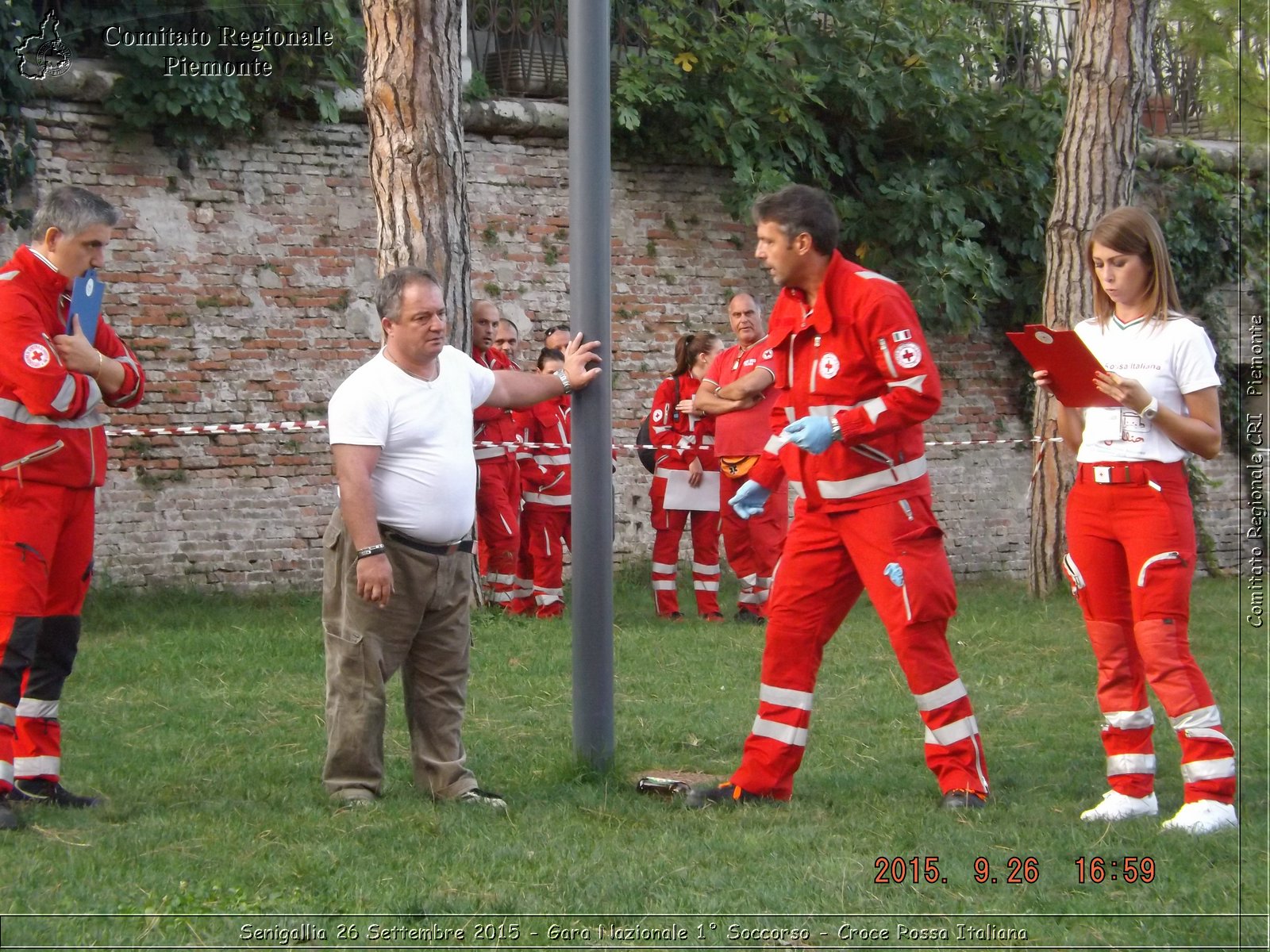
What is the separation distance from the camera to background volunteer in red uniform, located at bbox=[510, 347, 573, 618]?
11250 millimetres

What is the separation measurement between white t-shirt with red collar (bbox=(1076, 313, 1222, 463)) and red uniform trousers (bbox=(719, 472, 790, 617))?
5.77 meters

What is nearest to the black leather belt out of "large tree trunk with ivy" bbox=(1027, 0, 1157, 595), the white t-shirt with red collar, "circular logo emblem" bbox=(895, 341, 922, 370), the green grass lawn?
the green grass lawn

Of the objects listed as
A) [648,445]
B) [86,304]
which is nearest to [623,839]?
[86,304]

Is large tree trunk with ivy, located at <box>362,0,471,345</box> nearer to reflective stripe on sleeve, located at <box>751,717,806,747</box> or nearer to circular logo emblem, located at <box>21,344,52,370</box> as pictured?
circular logo emblem, located at <box>21,344,52,370</box>

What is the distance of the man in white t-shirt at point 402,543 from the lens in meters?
5.28

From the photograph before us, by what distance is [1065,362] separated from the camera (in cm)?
491

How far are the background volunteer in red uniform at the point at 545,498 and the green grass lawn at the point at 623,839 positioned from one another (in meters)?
3.02

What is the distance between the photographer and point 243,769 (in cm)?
610

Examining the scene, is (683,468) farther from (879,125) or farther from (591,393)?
(591,393)

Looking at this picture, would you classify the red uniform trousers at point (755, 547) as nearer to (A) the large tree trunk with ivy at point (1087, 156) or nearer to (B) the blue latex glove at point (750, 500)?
(A) the large tree trunk with ivy at point (1087, 156)

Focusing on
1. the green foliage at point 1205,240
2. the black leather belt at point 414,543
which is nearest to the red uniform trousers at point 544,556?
the black leather belt at point 414,543

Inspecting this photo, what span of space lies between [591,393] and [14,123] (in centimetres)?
769

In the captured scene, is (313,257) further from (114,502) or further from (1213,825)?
(1213,825)

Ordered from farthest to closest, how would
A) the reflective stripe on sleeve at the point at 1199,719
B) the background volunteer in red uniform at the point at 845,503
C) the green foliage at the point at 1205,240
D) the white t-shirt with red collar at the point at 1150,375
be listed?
the green foliage at the point at 1205,240 → the background volunteer in red uniform at the point at 845,503 → the white t-shirt with red collar at the point at 1150,375 → the reflective stripe on sleeve at the point at 1199,719
